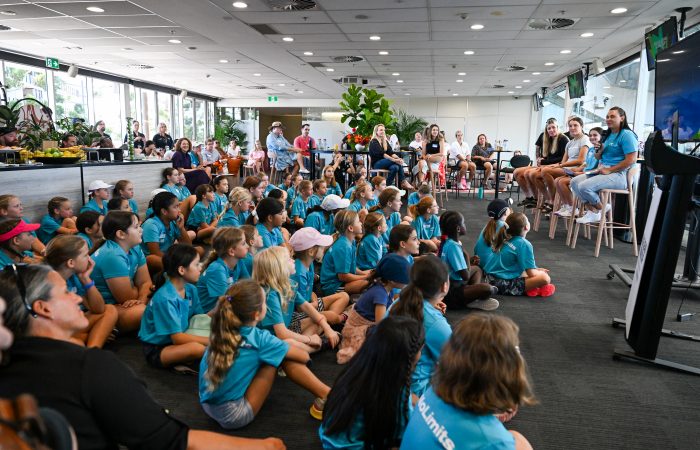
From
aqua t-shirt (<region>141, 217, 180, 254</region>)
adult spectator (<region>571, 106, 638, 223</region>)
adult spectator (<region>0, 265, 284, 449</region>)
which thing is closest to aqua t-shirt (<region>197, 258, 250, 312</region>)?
aqua t-shirt (<region>141, 217, 180, 254</region>)

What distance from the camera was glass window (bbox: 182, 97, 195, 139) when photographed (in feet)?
59.7

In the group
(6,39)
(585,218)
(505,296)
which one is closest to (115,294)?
(505,296)

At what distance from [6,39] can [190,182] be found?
4.82 metres

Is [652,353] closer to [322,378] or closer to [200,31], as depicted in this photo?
[322,378]

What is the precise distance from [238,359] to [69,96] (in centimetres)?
1305

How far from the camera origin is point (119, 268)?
324 centimetres

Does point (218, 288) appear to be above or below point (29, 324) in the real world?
below

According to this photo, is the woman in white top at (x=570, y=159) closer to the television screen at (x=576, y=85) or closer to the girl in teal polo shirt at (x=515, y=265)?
the girl in teal polo shirt at (x=515, y=265)

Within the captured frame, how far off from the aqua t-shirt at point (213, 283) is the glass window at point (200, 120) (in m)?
17.2

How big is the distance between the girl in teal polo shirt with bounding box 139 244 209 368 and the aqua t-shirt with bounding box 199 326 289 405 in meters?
0.55

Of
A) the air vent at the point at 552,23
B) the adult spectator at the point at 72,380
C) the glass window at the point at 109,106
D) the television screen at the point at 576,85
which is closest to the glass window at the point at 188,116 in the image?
the glass window at the point at 109,106

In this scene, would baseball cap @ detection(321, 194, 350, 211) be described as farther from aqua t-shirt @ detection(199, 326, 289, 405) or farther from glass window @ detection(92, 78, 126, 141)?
glass window @ detection(92, 78, 126, 141)

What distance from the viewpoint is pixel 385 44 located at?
8867mm

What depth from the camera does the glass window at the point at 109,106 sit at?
13484 mm
